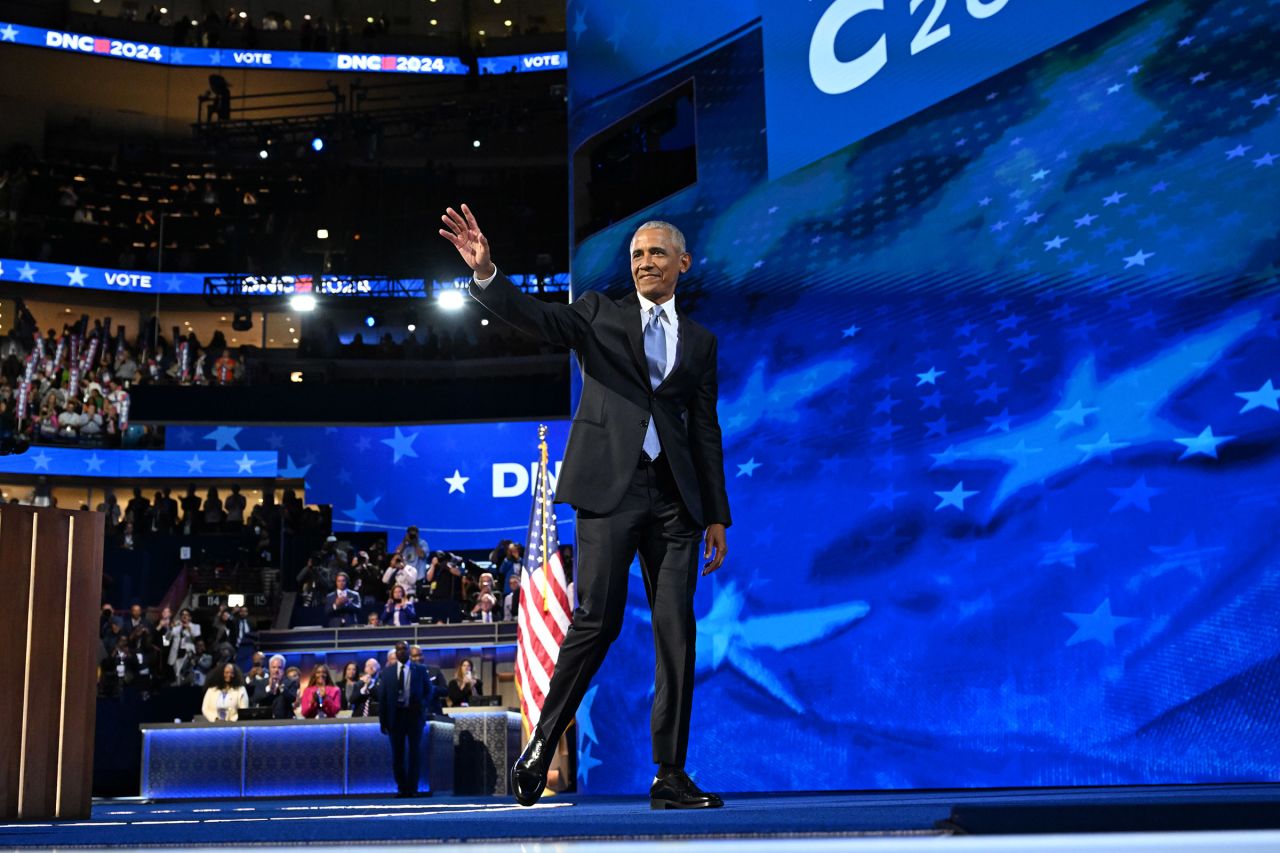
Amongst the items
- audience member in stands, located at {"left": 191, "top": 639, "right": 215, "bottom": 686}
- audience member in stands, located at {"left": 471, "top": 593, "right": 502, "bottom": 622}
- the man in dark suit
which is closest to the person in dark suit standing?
audience member in stands, located at {"left": 471, "top": 593, "right": 502, "bottom": 622}

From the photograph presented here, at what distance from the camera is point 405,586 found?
17.5 m

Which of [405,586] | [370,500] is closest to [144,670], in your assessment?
[405,586]

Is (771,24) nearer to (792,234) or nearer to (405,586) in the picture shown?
(792,234)

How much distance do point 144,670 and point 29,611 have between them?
11.2 m

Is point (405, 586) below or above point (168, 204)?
below

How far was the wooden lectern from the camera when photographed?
461 centimetres

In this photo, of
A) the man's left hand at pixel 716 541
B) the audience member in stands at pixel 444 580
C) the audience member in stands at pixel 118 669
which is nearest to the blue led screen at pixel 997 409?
the man's left hand at pixel 716 541

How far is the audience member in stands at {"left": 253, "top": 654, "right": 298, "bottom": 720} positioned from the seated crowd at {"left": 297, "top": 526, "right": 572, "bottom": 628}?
228 cm

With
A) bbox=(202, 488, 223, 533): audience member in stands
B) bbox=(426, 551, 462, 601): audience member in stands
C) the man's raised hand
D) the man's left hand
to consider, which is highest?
bbox=(202, 488, 223, 533): audience member in stands

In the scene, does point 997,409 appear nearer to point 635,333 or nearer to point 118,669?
point 635,333

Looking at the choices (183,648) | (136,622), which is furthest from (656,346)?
(136,622)

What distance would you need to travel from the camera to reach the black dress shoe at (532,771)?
3.30 m

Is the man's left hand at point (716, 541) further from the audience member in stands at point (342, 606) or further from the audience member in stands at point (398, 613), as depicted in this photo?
the audience member in stands at point (342, 606)

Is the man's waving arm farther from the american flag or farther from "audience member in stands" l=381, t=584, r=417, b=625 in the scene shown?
"audience member in stands" l=381, t=584, r=417, b=625
